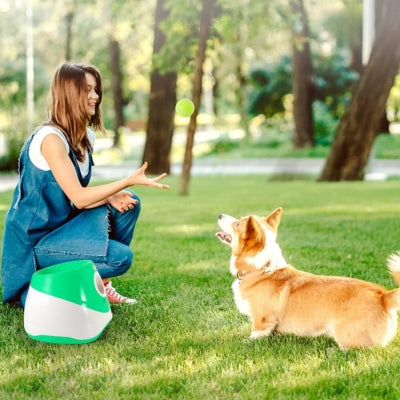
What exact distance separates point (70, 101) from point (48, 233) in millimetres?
775

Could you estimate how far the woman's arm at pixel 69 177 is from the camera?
12.9 feet

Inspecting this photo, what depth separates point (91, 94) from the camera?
416cm

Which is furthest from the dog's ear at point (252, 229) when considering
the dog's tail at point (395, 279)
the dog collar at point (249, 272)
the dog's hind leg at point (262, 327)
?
the dog's tail at point (395, 279)

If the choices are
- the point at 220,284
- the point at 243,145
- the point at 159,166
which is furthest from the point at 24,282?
the point at 243,145

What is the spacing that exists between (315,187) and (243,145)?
509 inches

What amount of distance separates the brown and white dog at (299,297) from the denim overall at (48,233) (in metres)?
0.71

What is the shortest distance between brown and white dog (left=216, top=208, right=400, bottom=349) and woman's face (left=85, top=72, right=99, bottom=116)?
40.2 inches

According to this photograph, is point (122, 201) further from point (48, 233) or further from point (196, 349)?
point (196, 349)

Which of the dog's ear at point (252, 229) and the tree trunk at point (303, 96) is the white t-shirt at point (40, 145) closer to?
the dog's ear at point (252, 229)

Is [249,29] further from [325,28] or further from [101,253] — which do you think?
[325,28]

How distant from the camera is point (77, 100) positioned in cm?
409

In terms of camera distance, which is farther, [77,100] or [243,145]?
[243,145]

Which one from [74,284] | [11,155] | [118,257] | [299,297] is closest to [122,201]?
[118,257]

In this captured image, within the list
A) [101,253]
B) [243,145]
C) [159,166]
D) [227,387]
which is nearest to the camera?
[227,387]
